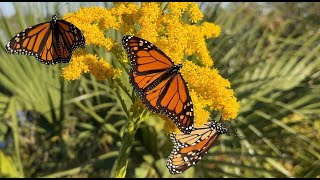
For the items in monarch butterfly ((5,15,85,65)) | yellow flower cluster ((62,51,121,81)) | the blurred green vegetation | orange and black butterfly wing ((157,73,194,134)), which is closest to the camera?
orange and black butterfly wing ((157,73,194,134))

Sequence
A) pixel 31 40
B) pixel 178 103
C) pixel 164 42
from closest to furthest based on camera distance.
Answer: pixel 178 103 → pixel 164 42 → pixel 31 40

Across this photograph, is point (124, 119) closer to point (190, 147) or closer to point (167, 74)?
point (190, 147)

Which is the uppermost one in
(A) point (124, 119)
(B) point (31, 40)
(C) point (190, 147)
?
(B) point (31, 40)

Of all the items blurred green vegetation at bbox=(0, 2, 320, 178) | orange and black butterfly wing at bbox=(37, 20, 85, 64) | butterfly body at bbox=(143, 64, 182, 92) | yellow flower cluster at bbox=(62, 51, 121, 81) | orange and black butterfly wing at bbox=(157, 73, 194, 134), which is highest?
orange and black butterfly wing at bbox=(37, 20, 85, 64)

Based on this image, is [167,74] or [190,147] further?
[190,147]

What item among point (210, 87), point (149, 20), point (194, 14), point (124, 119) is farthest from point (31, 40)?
point (124, 119)

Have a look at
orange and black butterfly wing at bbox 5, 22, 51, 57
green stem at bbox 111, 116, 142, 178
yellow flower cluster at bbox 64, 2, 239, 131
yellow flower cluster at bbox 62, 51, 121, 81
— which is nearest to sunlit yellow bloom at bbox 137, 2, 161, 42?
yellow flower cluster at bbox 64, 2, 239, 131

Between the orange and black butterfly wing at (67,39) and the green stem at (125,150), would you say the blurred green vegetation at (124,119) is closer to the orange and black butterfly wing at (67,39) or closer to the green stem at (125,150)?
the orange and black butterfly wing at (67,39)

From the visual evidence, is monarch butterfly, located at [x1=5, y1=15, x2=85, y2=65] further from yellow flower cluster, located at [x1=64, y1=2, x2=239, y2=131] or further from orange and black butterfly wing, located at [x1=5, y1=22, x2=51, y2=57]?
yellow flower cluster, located at [x1=64, y1=2, x2=239, y2=131]
